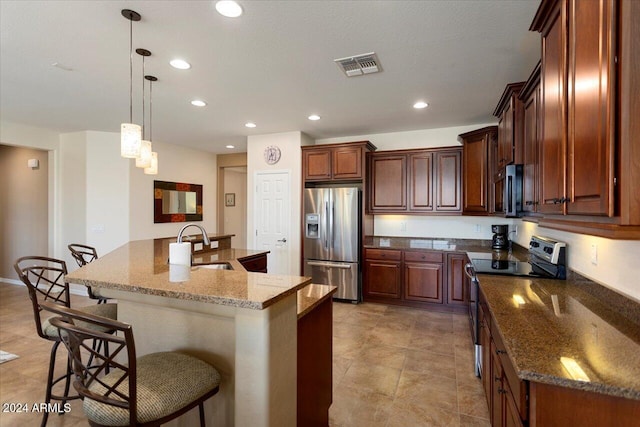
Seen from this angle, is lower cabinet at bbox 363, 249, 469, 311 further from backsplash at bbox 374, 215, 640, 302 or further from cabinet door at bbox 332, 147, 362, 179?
cabinet door at bbox 332, 147, 362, 179

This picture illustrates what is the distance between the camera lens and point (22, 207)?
5.68 m

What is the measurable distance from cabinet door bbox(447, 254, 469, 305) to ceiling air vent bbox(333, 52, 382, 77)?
103 inches

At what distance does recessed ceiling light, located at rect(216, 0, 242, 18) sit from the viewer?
1883 millimetres

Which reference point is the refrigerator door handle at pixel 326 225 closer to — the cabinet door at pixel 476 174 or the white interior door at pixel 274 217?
the white interior door at pixel 274 217

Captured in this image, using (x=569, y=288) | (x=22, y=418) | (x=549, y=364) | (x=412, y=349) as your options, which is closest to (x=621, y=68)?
(x=549, y=364)

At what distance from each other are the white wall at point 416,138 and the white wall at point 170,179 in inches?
129

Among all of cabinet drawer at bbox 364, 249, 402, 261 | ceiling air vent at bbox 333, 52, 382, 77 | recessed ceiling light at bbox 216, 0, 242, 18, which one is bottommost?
cabinet drawer at bbox 364, 249, 402, 261

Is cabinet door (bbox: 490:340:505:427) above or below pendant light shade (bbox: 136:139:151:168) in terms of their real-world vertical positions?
below

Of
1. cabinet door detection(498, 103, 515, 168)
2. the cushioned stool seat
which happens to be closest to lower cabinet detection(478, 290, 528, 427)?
the cushioned stool seat

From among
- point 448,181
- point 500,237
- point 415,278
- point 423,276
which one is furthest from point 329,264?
point 500,237

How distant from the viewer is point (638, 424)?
0.92 meters

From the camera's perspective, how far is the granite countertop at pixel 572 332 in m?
0.97

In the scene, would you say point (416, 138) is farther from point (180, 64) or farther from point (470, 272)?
point (180, 64)

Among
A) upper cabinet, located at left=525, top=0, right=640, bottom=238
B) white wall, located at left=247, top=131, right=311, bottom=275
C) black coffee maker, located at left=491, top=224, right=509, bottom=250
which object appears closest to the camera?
upper cabinet, located at left=525, top=0, right=640, bottom=238
